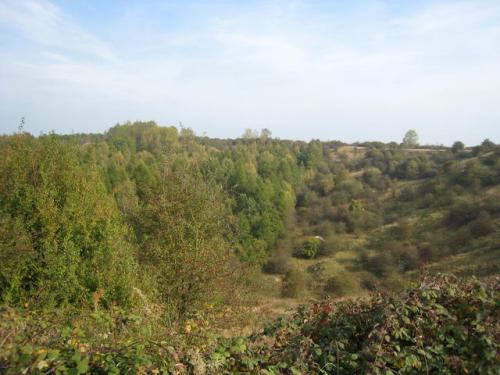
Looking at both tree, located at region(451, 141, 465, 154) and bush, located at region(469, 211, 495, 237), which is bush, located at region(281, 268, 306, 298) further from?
tree, located at region(451, 141, 465, 154)

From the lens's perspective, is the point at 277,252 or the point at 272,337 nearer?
the point at 272,337

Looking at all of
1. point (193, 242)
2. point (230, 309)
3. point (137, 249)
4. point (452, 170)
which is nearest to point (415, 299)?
point (230, 309)

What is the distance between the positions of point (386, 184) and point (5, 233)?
55.8m

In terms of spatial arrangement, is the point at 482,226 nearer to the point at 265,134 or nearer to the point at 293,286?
the point at 293,286

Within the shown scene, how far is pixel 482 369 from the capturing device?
3686mm

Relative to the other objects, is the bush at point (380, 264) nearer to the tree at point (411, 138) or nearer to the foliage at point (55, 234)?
the foliage at point (55, 234)

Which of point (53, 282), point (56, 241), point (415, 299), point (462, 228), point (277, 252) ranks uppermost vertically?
point (415, 299)

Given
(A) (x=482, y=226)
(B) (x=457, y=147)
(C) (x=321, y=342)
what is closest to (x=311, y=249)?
(A) (x=482, y=226)

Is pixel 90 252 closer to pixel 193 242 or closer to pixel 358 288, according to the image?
pixel 193 242

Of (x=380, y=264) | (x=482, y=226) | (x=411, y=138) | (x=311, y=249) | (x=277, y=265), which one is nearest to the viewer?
(x=380, y=264)

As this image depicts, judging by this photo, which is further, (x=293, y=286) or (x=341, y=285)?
(x=293, y=286)

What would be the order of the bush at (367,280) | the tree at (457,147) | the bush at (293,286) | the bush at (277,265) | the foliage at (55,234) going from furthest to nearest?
the tree at (457,147) < the bush at (277,265) < the bush at (367,280) < the bush at (293,286) < the foliage at (55,234)

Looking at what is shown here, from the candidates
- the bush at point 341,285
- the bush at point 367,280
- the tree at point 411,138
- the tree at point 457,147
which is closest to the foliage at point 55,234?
the bush at point 341,285

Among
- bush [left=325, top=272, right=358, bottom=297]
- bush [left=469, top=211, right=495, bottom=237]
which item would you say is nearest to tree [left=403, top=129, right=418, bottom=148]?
bush [left=469, top=211, right=495, bottom=237]
